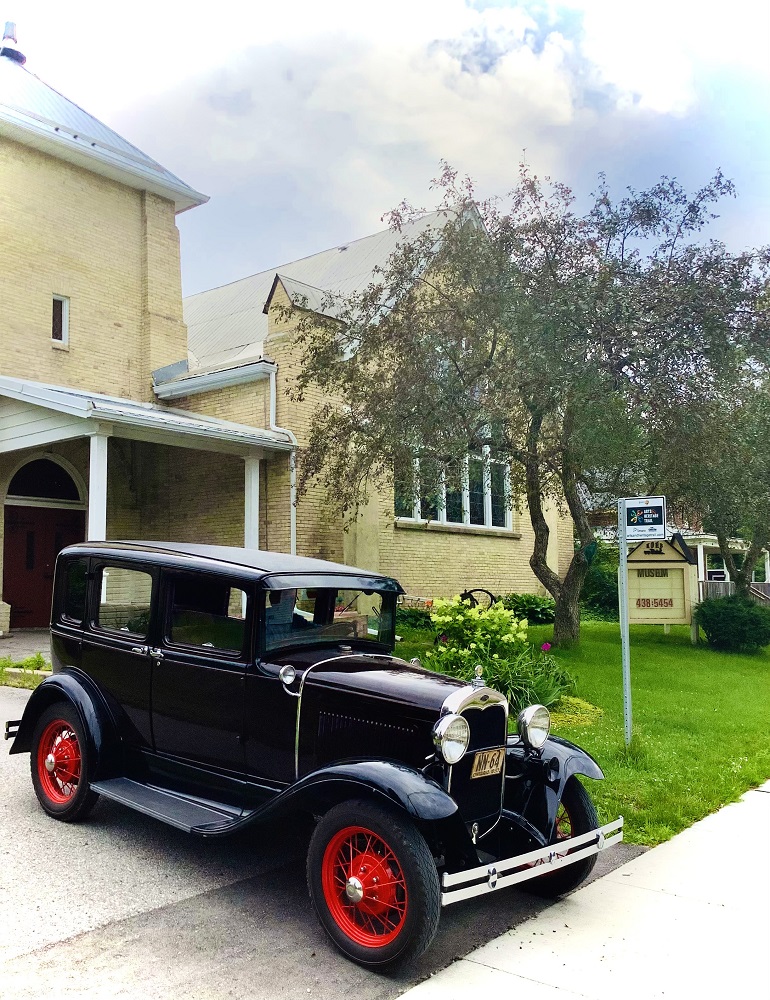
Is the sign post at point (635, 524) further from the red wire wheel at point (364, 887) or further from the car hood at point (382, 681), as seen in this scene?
the red wire wheel at point (364, 887)

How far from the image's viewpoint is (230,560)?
478cm

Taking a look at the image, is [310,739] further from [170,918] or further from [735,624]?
[735,624]

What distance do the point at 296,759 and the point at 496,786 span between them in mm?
1024

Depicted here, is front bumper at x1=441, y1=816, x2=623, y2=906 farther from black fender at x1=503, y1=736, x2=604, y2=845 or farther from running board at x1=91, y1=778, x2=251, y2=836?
running board at x1=91, y1=778, x2=251, y2=836

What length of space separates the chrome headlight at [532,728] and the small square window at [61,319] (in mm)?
14581

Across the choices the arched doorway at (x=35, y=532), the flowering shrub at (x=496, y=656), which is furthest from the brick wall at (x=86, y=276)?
the flowering shrub at (x=496, y=656)

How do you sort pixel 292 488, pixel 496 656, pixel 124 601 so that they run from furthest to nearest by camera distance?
pixel 292 488
pixel 496 656
pixel 124 601

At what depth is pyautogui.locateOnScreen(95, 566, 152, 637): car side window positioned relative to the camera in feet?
16.8

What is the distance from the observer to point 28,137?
52.3 feet

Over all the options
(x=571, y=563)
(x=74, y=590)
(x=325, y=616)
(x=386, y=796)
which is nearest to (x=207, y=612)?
(x=325, y=616)

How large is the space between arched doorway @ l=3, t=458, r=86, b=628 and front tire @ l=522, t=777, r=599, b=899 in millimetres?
13701

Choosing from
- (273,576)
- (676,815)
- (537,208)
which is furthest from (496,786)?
(537,208)

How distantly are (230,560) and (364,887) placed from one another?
1.94m

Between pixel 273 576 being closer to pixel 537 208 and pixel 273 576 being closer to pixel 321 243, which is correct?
pixel 537 208
